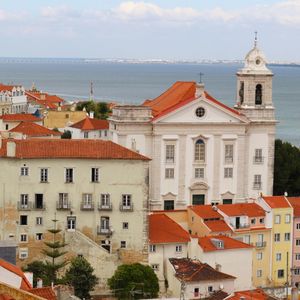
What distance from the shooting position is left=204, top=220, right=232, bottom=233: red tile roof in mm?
37438

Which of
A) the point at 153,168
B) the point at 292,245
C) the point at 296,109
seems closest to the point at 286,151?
the point at 153,168

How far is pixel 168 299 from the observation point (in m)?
30.3

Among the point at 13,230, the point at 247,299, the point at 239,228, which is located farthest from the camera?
the point at 239,228

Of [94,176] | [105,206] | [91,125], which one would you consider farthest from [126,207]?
[91,125]

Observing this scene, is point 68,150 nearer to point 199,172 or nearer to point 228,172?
point 199,172

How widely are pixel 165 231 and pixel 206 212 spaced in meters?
2.95

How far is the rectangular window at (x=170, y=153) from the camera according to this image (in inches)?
1778

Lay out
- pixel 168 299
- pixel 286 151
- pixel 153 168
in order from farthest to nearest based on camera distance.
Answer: pixel 286 151 → pixel 153 168 → pixel 168 299

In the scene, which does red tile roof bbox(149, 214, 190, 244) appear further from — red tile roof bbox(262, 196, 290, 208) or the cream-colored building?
red tile roof bbox(262, 196, 290, 208)

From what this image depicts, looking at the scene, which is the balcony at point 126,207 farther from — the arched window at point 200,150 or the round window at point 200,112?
the round window at point 200,112

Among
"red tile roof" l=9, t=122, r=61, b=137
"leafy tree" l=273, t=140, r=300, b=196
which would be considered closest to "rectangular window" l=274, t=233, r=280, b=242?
"leafy tree" l=273, t=140, r=300, b=196

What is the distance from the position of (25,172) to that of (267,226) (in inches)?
387

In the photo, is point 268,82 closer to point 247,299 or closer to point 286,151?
point 286,151

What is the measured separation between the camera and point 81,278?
1272 inches
